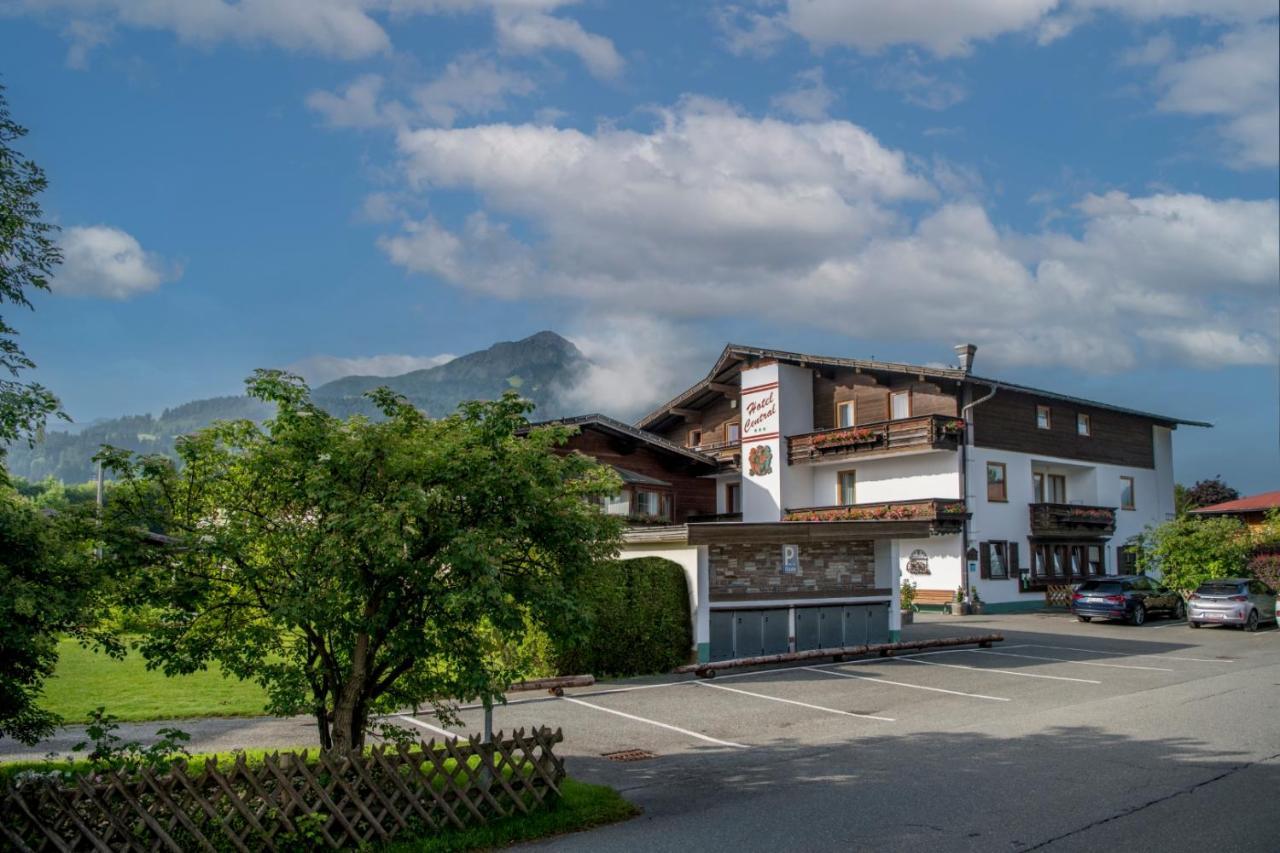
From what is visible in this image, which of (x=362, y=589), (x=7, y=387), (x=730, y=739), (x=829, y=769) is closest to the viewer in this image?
(x=362, y=589)

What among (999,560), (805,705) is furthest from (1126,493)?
(805,705)

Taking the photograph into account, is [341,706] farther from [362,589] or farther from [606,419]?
[606,419]

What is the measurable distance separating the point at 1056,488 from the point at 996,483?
262 inches

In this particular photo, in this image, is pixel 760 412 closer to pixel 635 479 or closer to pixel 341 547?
pixel 635 479

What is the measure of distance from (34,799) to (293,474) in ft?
10.8

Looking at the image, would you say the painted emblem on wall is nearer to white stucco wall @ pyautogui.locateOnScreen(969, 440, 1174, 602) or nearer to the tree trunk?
white stucco wall @ pyautogui.locateOnScreen(969, 440, 1174, 602)

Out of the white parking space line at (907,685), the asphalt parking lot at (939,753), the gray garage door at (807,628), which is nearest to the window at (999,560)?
the asphalt parking lot at (939,753)

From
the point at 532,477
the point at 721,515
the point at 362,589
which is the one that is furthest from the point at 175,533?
the point at 721,515

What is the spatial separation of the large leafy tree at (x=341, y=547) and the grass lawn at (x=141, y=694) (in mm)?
6153

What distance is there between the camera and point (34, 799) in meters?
7.70

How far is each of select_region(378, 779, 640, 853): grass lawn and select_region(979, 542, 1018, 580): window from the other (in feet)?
107

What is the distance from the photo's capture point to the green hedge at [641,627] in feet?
65.3

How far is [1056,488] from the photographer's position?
45.8m

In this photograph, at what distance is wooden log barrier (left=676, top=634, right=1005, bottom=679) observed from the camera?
2056 cm
